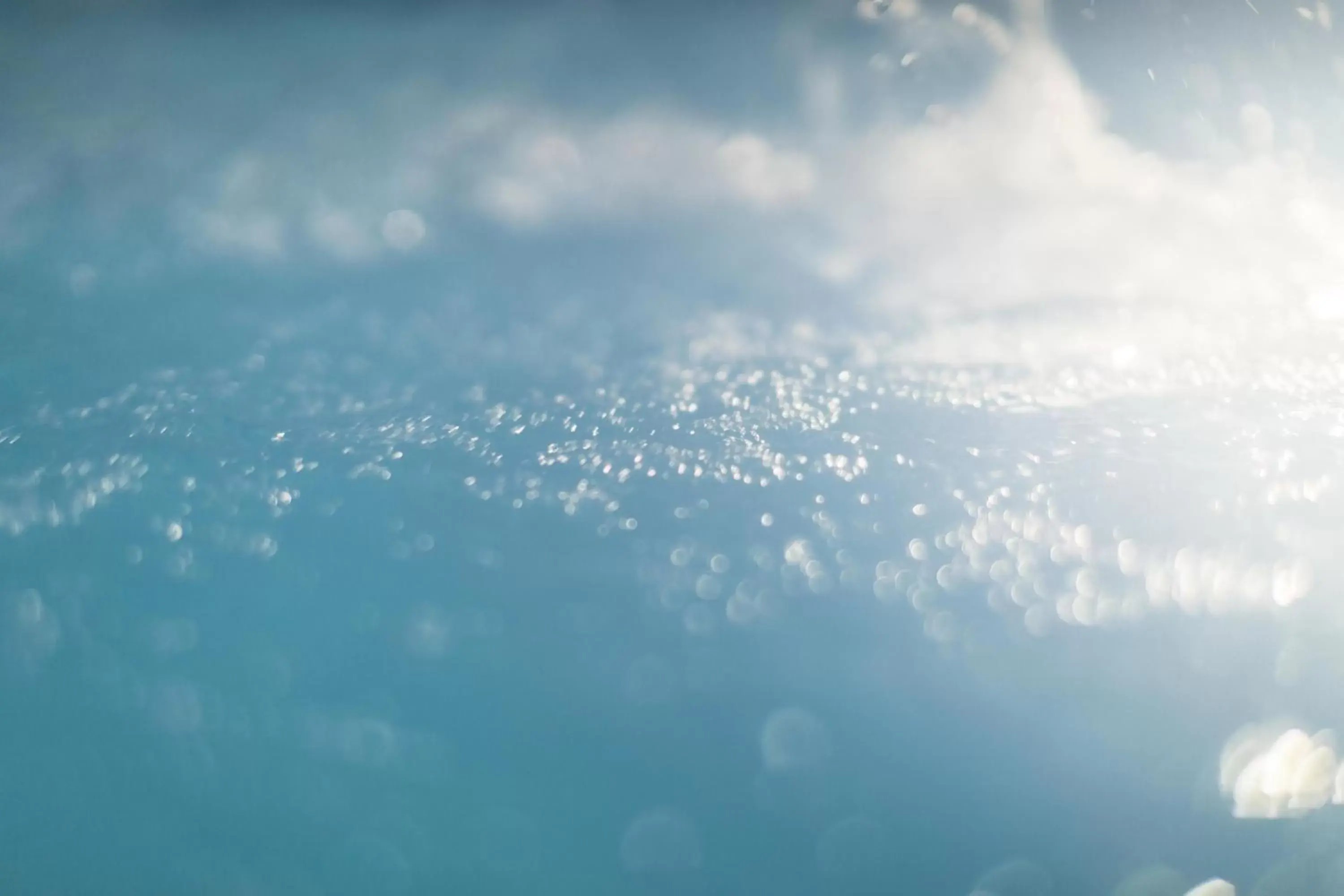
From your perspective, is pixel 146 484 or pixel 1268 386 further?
pixel 146 484

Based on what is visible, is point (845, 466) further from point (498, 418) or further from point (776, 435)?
point (498, 418)

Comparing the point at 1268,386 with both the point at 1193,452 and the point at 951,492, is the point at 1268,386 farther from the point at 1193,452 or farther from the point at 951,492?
the point at 951,492

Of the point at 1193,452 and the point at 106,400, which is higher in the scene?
the point at 106,400

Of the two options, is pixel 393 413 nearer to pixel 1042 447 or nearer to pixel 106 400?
pixel 106 400

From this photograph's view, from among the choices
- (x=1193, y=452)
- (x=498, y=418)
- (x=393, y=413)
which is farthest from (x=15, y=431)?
(x=1193, y=452)

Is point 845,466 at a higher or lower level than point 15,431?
lower

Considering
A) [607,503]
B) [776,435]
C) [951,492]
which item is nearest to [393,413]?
[607,503]

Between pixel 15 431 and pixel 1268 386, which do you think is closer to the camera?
pixel 1268 386
